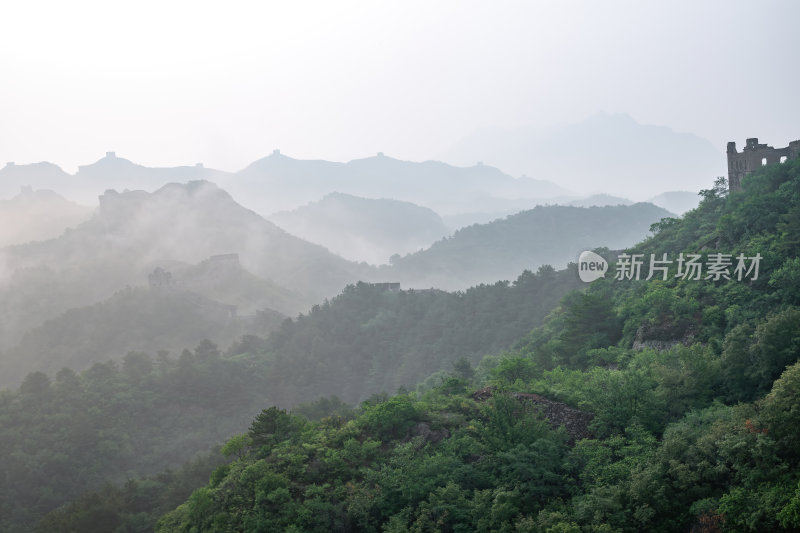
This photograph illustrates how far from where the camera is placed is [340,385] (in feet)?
230

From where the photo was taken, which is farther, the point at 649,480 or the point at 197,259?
the point at 197,259

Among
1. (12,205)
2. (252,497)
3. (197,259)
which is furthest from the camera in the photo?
(12,205)

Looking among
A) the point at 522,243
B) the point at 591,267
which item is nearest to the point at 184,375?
the point at 591,267

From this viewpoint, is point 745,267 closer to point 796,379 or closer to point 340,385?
point 796,379

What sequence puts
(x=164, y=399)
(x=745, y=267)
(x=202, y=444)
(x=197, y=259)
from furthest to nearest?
(x=197, y=259), (x=164, y=399), (x=202, y=444), (x=745, y=267)

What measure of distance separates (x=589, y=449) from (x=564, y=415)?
2816 mm

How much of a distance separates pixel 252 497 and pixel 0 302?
10418 centimetres

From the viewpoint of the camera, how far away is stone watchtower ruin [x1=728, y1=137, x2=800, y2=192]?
37.5 meters

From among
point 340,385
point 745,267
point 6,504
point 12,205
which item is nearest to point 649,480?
point 745,267

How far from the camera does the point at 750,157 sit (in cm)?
3919

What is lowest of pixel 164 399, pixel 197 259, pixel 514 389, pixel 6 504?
pixel 6 504

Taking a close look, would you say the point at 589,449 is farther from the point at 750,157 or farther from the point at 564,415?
the point at 750,157

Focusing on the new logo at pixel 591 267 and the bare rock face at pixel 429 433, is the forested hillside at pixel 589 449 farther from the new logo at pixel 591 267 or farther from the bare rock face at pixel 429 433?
the new logo at pixel 591 267

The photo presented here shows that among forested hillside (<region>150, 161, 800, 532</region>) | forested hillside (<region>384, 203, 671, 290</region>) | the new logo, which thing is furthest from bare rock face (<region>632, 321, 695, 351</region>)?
forested hillside (<region>384, 203, 671, 290</region>)
